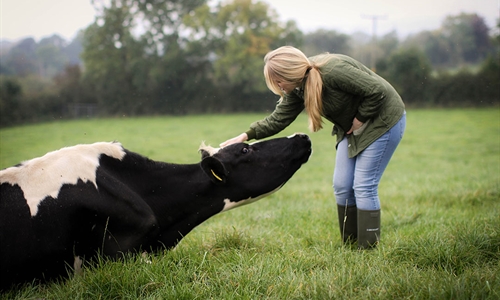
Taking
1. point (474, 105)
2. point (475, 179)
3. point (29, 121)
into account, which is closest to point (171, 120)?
point (29, 121)

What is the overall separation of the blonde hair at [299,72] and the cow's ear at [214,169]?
90cm

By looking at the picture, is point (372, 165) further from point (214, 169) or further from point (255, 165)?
point (214, 169)

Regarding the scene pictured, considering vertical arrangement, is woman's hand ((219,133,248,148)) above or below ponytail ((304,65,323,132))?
below

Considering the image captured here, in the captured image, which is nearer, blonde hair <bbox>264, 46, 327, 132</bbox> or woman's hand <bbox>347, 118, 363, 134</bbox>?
blonde hair <bbox>264, 46, 327, 132</bbox>

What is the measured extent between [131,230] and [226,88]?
107 feet

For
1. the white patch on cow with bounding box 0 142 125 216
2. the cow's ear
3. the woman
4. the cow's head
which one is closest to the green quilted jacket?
the woman

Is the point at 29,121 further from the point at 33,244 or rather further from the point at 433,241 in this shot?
the point at 433,241

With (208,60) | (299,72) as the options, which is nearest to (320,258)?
(299,72)

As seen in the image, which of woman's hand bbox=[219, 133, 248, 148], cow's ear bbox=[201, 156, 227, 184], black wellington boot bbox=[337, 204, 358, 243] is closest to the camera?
cow's ear bbox=[201, 156, 227, 184]

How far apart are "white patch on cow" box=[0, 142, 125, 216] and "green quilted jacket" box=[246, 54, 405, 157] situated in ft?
6.61

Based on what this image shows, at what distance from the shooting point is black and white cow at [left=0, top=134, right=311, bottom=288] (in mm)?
3480

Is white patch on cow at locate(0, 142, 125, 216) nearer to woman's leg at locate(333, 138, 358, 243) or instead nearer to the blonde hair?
the blonde hair

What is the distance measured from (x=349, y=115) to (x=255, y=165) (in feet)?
3.30

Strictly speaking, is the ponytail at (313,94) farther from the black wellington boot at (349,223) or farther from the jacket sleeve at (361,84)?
the black wellington boot at (349,223)
